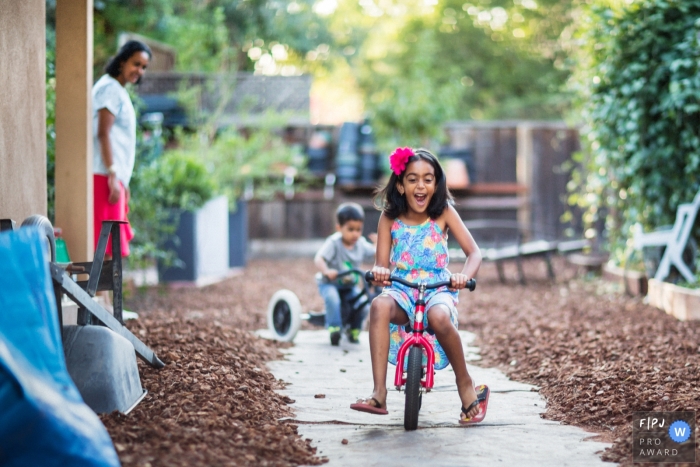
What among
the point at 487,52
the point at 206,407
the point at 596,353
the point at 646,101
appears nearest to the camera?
the point at 206,407

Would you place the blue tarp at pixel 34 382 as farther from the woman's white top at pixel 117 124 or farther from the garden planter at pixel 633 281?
the garden planter at pixel 633 281

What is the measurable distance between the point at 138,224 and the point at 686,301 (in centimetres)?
474

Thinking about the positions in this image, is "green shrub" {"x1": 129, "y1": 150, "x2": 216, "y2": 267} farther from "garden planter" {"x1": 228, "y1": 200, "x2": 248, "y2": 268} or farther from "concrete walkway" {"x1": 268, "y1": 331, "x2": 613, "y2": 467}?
"concrete walkway" {"x1": 268, "y1": 331, "x2": 613, "y2": 467}

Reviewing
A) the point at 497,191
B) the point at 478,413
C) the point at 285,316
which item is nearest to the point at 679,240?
the point at 285,316

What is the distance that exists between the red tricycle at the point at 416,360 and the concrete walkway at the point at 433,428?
0.10 metres

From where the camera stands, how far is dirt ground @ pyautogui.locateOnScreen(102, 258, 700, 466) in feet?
9.44

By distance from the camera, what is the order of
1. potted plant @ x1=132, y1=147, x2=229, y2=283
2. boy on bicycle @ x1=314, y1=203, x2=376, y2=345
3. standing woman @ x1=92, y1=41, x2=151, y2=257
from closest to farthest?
standing woman @ x1=92, y1=41, x2=151, y2=257, boy on bicycle @ x1=314, y1=203, x2=376, y2=345, potted plant @ x1=132, y1=147, x2=229, y2=283

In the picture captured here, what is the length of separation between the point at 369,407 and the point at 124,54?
294cm

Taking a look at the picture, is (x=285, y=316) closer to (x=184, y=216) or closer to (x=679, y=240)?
(x=184, y=216)

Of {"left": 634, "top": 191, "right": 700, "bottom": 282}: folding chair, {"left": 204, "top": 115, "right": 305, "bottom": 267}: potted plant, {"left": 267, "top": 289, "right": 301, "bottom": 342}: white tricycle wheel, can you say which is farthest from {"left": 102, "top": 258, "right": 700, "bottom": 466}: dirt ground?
{"left": 204, "top": 115, "right": 305, "bottom": 267}: potted plant

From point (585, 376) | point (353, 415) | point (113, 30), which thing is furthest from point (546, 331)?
point (113, 30)

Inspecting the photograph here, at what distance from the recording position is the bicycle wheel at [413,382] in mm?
3271

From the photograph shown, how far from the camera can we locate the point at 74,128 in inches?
191

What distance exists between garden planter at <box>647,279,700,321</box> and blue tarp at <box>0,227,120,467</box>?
4.95 m
